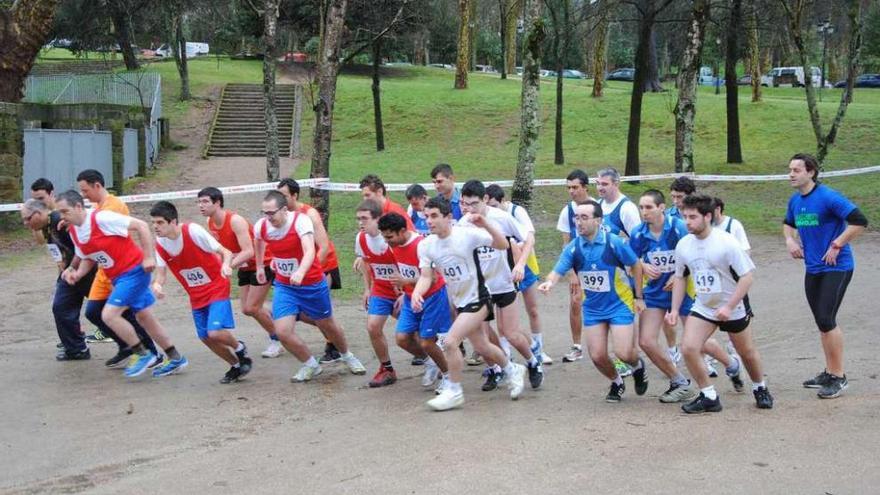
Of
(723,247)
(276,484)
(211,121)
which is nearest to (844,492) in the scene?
(723,247)

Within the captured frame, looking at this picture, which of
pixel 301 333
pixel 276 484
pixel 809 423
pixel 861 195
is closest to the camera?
pixel 276 484

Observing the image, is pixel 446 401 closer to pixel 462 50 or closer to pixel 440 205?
pixel 440 205

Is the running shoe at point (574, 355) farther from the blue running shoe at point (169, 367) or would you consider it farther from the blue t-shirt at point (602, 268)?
the blue running shoe at point (169, 367)

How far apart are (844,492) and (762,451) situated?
812 millimetres

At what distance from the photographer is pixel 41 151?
70.4 ft

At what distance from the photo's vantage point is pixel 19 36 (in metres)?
21.5

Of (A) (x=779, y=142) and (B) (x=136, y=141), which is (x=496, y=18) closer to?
(A) (x=779, y=142)

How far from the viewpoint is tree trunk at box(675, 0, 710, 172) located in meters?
20.6

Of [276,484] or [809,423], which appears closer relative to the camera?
[276,484]

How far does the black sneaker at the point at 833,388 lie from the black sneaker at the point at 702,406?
3.37 feet

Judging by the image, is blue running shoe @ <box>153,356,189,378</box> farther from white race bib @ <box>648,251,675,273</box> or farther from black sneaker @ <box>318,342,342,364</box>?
white race bib @ <box>648,251,675,273</box>

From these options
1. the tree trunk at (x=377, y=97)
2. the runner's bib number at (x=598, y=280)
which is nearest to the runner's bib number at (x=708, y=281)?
the runner's bib number at (x=598, y=280)

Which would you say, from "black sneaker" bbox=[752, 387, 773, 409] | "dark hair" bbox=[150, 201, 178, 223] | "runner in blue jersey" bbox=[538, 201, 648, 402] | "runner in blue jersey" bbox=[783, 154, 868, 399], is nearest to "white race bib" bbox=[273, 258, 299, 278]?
"dark hair" bbox=[150, 201, 178, 223]

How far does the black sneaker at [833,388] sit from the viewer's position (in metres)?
7.98
